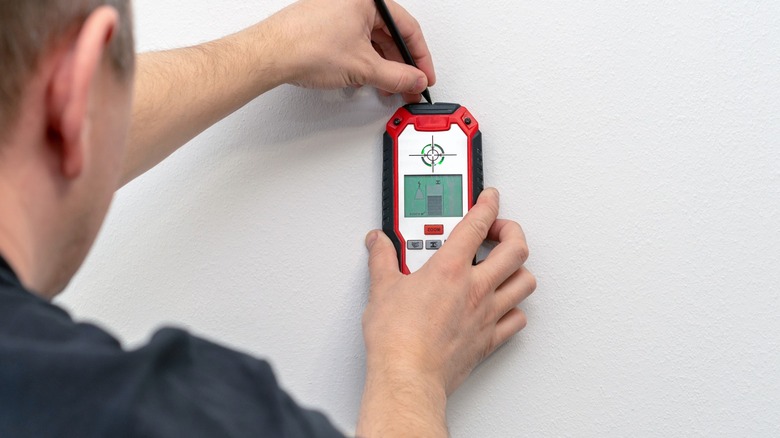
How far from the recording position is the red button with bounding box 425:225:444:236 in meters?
0.79

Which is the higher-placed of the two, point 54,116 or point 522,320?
point 54,116

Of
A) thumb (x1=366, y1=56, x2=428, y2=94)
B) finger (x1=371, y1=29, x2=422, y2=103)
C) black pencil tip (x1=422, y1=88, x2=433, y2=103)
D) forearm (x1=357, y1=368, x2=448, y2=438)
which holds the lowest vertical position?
forearm (x1=357, y1=368, x2=448, y2=438)

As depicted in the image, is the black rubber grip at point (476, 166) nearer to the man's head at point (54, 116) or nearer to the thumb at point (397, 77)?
the thumb at point (397, 77)

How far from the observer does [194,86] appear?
77cm

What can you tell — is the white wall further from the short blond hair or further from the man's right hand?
the short blond hair

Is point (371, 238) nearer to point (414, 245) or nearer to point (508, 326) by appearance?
point (414, 245)

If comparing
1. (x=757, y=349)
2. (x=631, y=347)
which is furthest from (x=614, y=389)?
(x=757, y=349)

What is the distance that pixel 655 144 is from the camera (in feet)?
2.56

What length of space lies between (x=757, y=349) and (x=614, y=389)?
0.55ft

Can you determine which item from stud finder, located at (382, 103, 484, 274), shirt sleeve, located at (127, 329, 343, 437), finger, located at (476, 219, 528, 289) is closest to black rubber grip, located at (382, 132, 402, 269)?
stud finder, located at (382, 103, 484, 274)

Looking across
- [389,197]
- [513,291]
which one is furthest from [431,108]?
[513,291]

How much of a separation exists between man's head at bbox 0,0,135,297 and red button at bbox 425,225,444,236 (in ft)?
1.32

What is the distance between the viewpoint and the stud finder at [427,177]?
2.59ft

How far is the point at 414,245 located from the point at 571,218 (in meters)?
0.19
